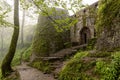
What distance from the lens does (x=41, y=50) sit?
1480 cm

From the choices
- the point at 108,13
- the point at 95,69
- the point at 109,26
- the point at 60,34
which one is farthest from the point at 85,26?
the point at 95,69

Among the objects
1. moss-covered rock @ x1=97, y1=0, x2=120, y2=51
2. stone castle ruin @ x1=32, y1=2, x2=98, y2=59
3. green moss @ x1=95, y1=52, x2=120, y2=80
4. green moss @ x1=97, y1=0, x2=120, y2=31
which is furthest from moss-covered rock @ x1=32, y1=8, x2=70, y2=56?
green moss @ x1=95, y1=52, x2=120, y2=80

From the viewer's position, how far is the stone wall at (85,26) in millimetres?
14603

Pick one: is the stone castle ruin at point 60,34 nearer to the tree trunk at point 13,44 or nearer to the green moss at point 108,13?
the tree trunk at point 13,44

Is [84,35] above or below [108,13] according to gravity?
below

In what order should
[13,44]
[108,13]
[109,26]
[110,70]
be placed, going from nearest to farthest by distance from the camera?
[110,70] < [109,26] < [108,13] < [13,44]

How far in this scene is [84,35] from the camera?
16.6 metres

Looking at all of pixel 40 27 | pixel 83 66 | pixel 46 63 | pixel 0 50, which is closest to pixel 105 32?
pixel 83 66

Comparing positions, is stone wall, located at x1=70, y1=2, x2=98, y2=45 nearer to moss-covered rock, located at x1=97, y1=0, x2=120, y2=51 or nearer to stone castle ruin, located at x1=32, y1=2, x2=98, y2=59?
stone castle ruin, located at x1=32, y1=2, x2=98, y2=59

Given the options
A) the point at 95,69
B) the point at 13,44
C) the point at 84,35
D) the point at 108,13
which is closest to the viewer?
the point at 95,69

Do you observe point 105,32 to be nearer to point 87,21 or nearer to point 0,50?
point 87,21

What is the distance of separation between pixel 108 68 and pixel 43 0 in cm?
662

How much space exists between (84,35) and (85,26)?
1.09 metres

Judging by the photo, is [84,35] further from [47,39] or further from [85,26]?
[47,39]
